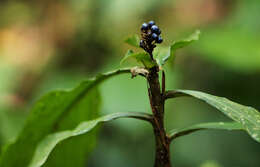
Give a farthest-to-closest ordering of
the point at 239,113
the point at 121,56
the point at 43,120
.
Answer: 1. the point at 121,56
2. the point at 43,120
3. the point at 239,113

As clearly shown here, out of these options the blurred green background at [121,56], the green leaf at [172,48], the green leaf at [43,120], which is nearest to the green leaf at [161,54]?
the green leaf at [172,48]

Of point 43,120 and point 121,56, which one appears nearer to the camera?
point 43,120

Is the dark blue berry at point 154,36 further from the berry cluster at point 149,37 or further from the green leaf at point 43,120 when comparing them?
the green leaf at point 43,120

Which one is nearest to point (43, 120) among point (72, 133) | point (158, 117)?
point (72, 133)

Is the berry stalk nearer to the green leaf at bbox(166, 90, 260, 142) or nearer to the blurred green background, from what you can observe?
the green leaf at bbox(166, 90, 260, 142)

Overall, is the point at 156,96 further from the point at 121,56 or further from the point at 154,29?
the point at 121,56

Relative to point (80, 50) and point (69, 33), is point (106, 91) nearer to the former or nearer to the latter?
point (80, 50)

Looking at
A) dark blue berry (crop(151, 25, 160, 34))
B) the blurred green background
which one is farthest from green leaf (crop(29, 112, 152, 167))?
the blurred green background
